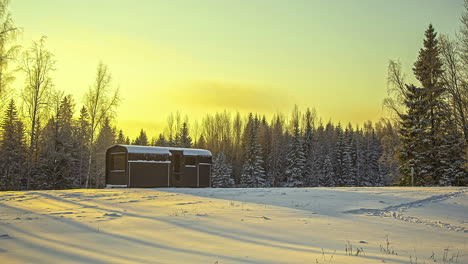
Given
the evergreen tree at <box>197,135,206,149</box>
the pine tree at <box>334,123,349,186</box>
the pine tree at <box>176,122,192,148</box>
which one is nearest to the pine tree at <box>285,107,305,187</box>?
the pine tree at <box>334,123,349,186</box>

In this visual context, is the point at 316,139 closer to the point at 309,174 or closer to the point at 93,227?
the point at 309,174

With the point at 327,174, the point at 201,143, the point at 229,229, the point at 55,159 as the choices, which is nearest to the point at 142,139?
the point at 201,143

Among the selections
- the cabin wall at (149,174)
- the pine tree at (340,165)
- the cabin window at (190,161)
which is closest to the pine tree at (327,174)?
the pine tree at (340,165)

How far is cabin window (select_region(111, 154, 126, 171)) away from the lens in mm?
25220

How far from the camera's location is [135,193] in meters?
17.7

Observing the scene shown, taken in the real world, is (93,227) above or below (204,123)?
below

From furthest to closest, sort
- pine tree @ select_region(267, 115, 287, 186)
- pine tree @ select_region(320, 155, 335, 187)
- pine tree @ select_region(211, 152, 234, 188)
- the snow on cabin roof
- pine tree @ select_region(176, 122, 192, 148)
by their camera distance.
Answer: pine tree @ select_region(176, 122, 192, 148) < pine tree @ select_region(267, 115, 287, 186) < pine tree @ select_region(320, 155, 335, 187) < pine tree @ select_region(211, 152, 234, 188) < the snow on cabin roof

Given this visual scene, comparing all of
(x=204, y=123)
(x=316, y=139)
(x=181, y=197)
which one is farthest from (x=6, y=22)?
(x=204, y=123)

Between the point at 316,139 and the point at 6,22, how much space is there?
53932 mm

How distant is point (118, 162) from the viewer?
25.6 m

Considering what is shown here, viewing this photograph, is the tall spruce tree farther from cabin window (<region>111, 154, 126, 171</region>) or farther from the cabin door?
cabin window (<region>111, 154, 126, 171</region>)

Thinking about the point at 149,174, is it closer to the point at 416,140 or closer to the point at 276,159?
the point at 416,140

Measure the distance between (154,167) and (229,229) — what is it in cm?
1668

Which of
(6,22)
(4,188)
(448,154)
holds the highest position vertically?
(6,22)
